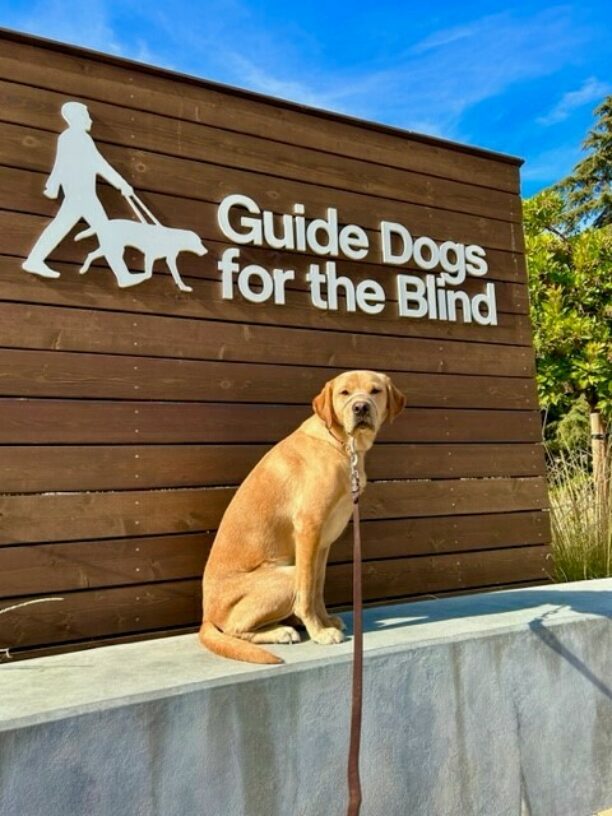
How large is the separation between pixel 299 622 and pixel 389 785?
0.82 metres

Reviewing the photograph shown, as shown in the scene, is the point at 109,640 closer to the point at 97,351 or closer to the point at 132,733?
the point at 132,733

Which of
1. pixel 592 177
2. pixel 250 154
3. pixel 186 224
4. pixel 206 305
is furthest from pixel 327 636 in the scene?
pixel 592 177

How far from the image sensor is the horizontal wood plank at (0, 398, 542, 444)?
3.27 metres

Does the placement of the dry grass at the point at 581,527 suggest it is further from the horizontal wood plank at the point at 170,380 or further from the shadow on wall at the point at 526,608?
the horizontal wood plank at the point at 170,380

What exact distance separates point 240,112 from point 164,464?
202 cm

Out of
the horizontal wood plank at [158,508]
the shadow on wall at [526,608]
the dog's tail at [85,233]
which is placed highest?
the dog's tail at [85,233]

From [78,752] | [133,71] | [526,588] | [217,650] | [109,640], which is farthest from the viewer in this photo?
[526,588]

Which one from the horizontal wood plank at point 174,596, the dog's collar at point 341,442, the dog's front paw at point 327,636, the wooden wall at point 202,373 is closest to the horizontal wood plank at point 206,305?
the wooden wall at point 202,373

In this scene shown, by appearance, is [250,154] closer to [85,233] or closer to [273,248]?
[273,248]

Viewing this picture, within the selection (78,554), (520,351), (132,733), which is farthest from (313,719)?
(520,351)

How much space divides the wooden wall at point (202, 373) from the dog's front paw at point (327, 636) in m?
0.79

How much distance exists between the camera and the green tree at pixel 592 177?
69.9ft

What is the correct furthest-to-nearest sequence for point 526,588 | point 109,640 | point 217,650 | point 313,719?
point 526,588 < point 109,640 < point 217,650 < point 313,719

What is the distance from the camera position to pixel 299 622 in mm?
3336
